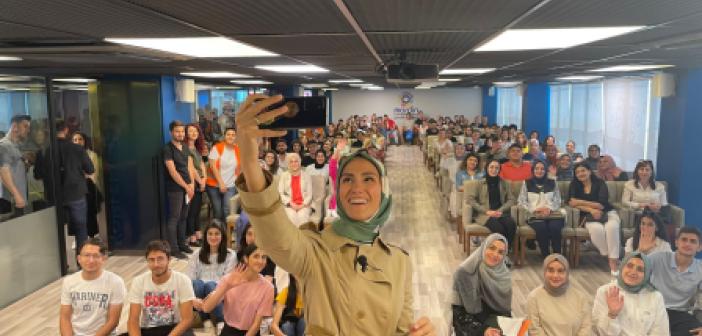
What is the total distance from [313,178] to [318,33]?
5.49 meters

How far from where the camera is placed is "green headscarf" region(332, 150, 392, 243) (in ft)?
5.33

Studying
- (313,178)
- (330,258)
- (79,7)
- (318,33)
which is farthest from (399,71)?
(313,178)

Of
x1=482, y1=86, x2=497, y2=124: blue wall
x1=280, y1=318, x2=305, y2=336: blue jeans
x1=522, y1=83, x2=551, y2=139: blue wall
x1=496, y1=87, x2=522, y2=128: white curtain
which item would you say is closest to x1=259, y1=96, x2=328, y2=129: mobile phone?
x1=280, y1=318, x2=305, y2=336: blue jeans

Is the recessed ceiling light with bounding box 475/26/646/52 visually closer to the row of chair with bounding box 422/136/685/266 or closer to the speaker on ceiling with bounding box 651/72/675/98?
the row of chair with bounding box 422/136/685/266

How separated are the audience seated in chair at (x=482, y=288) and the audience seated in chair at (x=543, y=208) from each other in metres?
2.95

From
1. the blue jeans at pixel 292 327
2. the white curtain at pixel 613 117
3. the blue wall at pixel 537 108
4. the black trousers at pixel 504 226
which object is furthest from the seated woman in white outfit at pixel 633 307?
the blue wall at pixel 537 108

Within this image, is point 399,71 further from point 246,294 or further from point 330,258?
point 330,258

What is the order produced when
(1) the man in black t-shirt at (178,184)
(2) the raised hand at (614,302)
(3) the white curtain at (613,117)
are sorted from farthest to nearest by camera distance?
(3) the white curtain at (613,117) → (1) the man in black t-shirt at (178,184) → (2) the raised hand at (614,302)

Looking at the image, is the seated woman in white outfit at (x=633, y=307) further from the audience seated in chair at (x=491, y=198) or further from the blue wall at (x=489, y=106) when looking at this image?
the blue wall at (x=489, y=106)

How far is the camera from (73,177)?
6.82 m

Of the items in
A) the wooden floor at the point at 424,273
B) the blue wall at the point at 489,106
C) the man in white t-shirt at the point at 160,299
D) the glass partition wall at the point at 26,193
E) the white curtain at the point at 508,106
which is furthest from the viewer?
the blue wall at the point at 489,106

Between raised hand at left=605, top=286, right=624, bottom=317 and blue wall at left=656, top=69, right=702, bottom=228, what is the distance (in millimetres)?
4165

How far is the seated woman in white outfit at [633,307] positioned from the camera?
405cm

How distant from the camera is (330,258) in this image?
1.59m
